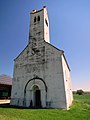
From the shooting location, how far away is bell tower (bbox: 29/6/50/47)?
20941 mm

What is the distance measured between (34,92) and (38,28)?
1131 cm

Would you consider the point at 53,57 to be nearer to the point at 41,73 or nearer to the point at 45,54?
the point at 45,54

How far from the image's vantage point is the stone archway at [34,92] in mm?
17656

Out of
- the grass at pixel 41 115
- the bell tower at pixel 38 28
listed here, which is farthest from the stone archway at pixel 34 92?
the bell tower at pixel 38 28

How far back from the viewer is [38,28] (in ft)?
71.8

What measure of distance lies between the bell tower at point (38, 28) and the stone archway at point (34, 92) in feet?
21.2

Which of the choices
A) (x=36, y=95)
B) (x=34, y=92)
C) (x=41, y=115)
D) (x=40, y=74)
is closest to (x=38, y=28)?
(x=40, y=74)

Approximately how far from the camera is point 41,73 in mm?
18516

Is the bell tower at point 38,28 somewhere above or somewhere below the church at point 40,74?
above

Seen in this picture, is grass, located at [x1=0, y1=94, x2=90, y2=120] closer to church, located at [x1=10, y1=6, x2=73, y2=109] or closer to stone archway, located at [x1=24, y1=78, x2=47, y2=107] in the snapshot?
church, located at [x1=10, y1=6, x2=73, y2=109]

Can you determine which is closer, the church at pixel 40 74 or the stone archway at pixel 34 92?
the church at pixel 40 74

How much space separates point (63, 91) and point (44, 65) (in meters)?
4.89

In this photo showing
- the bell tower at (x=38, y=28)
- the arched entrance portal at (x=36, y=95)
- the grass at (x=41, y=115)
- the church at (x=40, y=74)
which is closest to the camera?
the grass at (x=41, y=115)

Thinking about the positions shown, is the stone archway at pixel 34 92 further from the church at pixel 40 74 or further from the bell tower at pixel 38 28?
the bell tower at pixel 38 28
